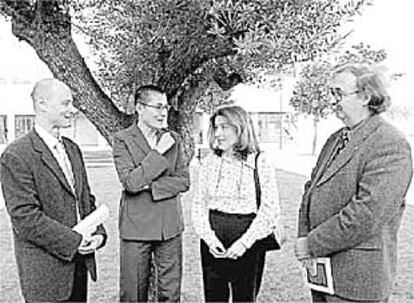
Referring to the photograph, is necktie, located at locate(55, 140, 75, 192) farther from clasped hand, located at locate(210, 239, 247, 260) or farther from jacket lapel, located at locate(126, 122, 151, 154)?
clasped hand, located at locate(210, 239, 247, 260)

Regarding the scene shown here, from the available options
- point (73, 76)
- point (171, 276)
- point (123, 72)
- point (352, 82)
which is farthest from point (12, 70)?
point (352, 82)

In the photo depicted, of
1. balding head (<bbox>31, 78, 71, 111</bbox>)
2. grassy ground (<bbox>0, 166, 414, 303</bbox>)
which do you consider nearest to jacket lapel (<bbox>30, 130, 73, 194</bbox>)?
balding head (<bbox>31, 78, 71, 111</bbox>)

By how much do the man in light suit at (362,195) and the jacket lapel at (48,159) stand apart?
1279mm

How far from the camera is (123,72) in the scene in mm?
5094

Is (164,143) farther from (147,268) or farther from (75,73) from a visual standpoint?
(75,73)

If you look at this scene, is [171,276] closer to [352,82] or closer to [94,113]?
[94,113]

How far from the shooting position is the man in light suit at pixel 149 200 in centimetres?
376

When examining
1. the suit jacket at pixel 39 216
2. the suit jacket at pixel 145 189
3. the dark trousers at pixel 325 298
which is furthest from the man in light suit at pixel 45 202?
the dark trousers at pixel 325 298

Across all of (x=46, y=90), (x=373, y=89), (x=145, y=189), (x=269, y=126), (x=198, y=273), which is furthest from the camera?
(x=269, y=126)

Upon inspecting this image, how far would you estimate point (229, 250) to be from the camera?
3.56 meters

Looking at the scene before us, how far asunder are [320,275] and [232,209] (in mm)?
789

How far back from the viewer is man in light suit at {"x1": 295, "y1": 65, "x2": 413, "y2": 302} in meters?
2.74

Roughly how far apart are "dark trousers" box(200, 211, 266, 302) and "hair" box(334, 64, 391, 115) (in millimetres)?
1081

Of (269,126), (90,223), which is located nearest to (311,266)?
(90,223)
